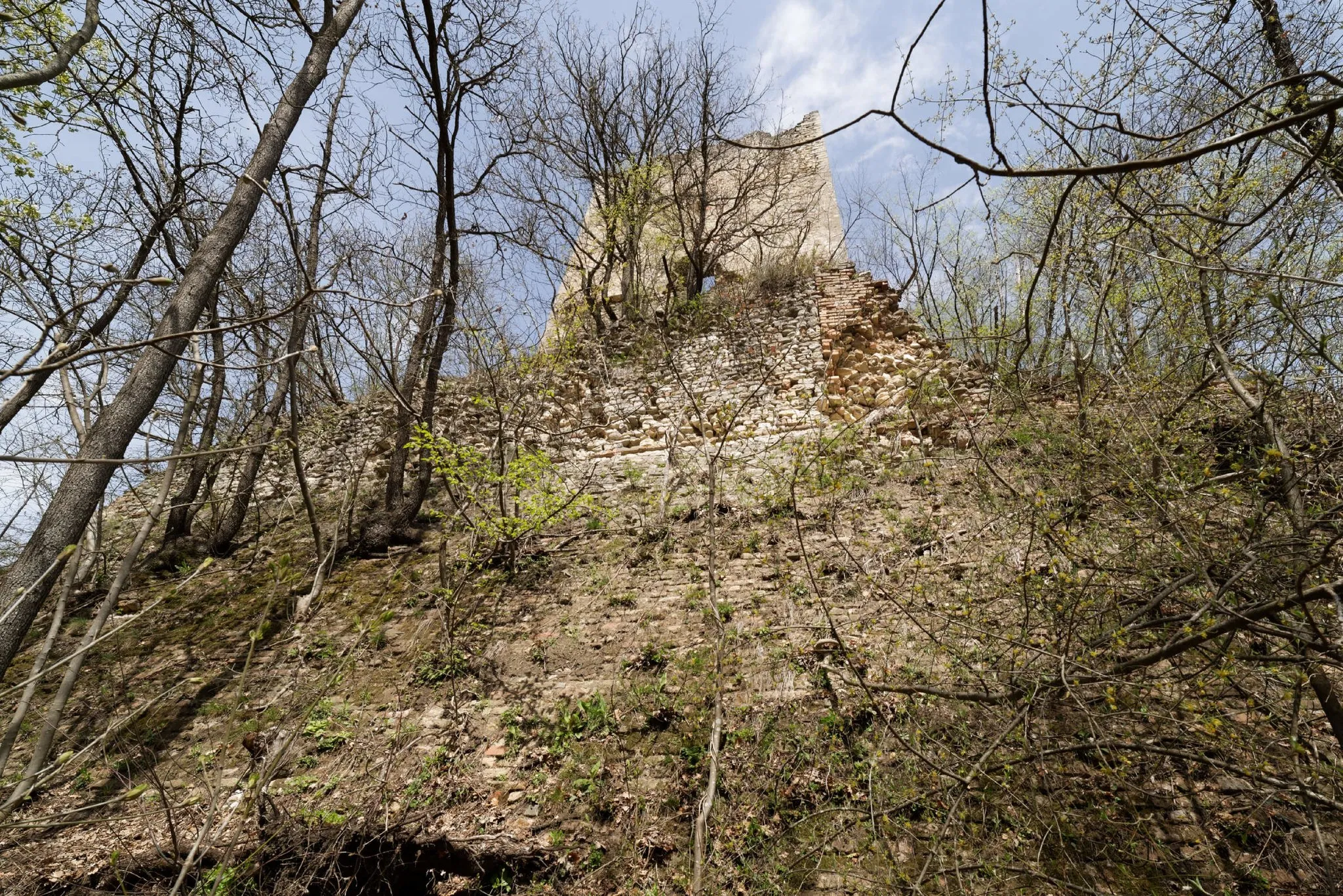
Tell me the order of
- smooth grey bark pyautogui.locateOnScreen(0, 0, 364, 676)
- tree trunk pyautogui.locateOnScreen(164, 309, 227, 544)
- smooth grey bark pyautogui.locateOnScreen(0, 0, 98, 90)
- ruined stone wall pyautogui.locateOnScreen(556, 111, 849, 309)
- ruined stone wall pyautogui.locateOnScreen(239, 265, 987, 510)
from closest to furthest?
smooth grey bark pyautogui.locateOnScreen(0, 0, 98, 90)
smooth grey bark pyautogui.locateOnScreen(0, 0, 364, 676)
tree trunk pyautogui.locateOnScreen(164, 309, 227, 544)
ruined stone wall pyautogui.locateOnScreen(239, 265, 987, 510)
ruined stone wall pyautogui.locateOnScreen(556, 111, 849, 309)

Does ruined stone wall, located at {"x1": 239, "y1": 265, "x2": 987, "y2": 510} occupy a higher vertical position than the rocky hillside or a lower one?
higher

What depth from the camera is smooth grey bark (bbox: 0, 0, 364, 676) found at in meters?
3.30

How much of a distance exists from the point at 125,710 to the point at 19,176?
428 centimetres

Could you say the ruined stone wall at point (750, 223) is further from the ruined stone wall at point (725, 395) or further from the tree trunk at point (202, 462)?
the tree trunk at point (202, 462)

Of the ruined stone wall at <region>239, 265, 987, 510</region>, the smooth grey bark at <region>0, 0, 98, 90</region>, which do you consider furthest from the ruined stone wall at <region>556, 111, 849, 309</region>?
the smooth grey bark at <region>0, 0, 98, 90</region>

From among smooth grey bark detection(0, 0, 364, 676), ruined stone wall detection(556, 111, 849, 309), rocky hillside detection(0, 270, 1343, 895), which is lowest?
rocky hillside detection(0, 270, 1343, 895)

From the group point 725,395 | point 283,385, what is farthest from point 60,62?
point 725,395

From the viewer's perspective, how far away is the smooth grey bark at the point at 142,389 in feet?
10.8

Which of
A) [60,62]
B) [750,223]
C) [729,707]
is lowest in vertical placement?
[729,707]

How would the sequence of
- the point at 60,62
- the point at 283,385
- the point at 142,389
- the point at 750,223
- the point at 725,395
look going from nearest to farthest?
the point at 60,62 → the point at 142,389 → the point at 283,385 → the point at 725,395 → the point at 750,223

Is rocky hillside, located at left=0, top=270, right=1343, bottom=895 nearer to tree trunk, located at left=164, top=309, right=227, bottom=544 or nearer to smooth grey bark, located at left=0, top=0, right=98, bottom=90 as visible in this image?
tree trunk, located at left=164, top=309, right=227, bottom=544

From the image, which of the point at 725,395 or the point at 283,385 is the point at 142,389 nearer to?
the point at 283,385

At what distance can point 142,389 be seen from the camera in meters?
3.76

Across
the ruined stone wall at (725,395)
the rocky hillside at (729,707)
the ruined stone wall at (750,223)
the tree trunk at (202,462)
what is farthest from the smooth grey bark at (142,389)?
the ruined stone wall at (750,223)
